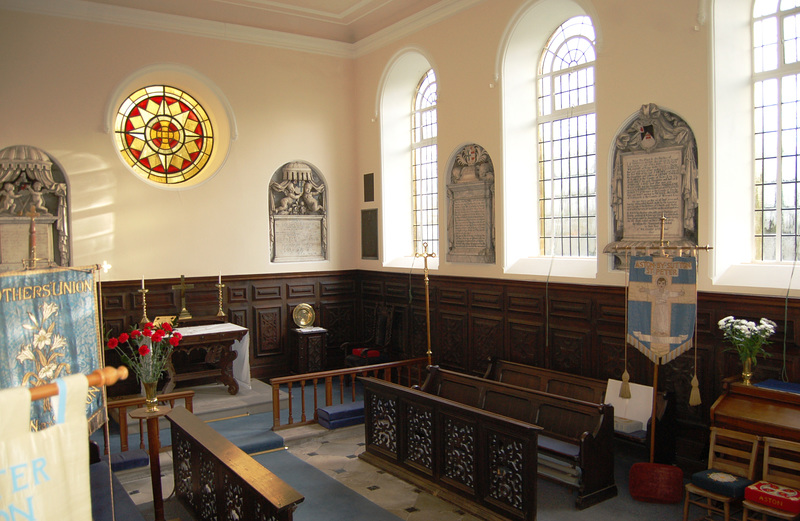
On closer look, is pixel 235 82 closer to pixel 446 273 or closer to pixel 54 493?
pixel 446 273

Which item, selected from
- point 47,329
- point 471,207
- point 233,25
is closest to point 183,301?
point 233,25

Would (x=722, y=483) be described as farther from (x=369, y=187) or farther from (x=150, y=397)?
(x=369, y=187)

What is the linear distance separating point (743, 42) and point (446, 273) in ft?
15.7

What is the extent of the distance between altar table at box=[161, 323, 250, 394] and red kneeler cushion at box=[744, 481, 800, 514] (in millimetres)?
6566

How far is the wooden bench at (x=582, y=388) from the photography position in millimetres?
6020

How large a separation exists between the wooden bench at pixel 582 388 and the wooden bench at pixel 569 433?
62 cm

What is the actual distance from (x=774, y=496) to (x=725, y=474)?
0.49 metres

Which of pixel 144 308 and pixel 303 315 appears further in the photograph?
pixel 303 315

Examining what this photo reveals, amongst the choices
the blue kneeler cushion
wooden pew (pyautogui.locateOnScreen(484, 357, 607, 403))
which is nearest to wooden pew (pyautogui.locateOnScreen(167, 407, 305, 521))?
the blue kneeler cushion

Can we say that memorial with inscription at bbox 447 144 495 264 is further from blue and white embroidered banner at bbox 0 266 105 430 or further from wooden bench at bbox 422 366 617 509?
blue and white embroidered banner at bbox 0 266 105 430

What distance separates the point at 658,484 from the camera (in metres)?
5.47

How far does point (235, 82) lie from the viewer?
9992mm

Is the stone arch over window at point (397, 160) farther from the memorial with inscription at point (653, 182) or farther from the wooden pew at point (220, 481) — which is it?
the wooden pew at point (220, 481)

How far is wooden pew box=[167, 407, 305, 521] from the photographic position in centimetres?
374
